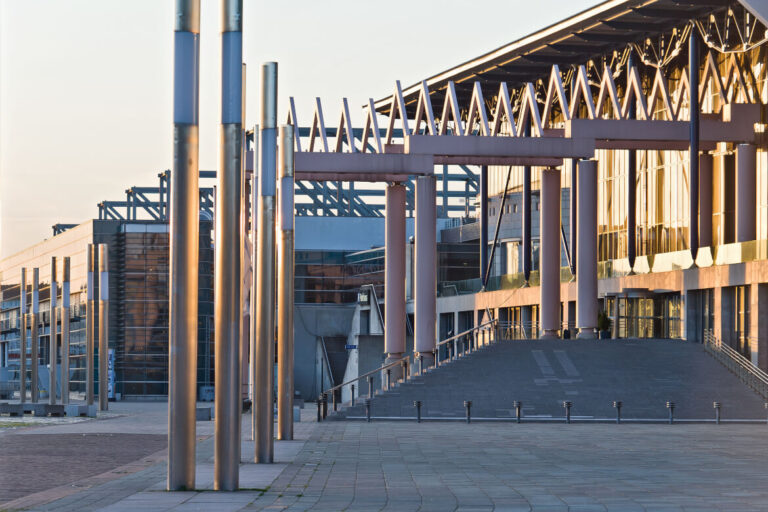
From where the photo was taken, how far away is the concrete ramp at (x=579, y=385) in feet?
143

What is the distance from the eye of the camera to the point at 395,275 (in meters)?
59.1

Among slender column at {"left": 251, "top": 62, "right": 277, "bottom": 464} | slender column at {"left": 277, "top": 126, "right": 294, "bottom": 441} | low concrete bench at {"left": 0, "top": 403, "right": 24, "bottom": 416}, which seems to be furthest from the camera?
low concrete bench at {"left": 0, "top": 403, "right": 24, "bottom": 416}

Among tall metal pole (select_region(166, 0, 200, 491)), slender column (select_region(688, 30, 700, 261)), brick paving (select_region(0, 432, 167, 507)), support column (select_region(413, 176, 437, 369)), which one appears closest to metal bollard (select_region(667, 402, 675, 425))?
support column (select_region(413, 176, 437, 369))

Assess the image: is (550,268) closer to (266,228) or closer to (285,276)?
(285,276)

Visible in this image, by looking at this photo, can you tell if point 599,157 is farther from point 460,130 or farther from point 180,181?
point 180,181

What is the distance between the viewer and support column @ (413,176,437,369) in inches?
2186

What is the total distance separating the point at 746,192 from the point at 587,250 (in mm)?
7452

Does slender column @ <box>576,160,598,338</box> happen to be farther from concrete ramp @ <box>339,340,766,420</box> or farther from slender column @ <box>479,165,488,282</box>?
slender column @ <box>479,165,488,282</box>

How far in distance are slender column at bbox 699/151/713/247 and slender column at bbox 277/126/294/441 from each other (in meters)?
34.5

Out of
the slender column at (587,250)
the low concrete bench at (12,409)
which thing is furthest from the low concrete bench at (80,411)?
the slender column at (587,250)

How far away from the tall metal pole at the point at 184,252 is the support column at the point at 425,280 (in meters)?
37.8

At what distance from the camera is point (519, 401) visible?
42844 millimetres

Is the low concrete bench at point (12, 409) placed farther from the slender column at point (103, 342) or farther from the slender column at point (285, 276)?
the slender column at point (285, 276)

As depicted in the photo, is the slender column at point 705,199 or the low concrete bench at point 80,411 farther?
the slender column at point 705,199
